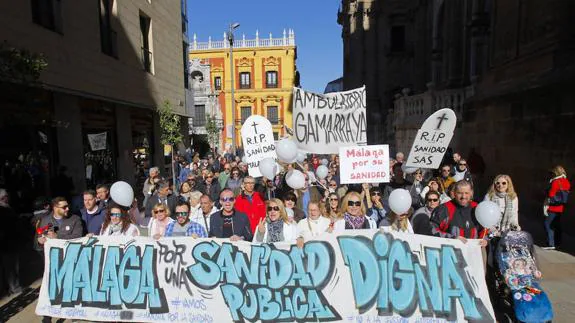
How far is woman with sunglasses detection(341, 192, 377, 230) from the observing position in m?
4.27

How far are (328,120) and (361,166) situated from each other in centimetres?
132

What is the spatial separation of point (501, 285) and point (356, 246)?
5.43 ft

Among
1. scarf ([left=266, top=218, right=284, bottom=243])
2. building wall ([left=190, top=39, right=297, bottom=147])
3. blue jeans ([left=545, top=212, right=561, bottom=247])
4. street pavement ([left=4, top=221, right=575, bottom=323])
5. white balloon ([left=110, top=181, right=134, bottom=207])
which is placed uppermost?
building wall ([left=190, top=39, right=297, bottom=147])

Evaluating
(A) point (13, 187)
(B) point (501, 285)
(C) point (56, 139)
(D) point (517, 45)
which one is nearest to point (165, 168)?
(C) point (56, 139)

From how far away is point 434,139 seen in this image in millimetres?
6238

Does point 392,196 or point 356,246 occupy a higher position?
point 392,196

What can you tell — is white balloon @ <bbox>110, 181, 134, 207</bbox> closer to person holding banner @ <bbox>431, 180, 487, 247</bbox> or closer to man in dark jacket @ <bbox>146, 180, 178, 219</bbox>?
man in dark jacket @ <bbox>146, 180, 178, 219</bbox>

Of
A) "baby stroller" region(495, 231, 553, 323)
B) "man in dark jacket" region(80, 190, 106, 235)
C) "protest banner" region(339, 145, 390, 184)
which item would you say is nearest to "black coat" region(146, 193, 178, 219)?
"man in dark jacket" region(80, 190, 106, 235)

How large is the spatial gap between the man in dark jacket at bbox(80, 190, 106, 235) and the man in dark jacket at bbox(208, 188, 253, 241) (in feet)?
4.82

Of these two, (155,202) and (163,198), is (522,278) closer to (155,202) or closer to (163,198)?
(163,198)

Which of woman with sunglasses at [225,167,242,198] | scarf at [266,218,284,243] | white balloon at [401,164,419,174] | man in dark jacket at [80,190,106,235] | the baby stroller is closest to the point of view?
the baby stroller

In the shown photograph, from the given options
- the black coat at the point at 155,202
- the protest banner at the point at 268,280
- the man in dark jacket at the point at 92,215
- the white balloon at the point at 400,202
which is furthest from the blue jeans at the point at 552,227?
the man in dark jacket at the point at 92,215

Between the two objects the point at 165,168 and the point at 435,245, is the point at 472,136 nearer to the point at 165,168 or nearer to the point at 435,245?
the point at 435,245

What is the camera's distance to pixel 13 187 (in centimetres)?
805
